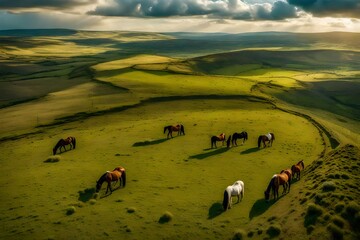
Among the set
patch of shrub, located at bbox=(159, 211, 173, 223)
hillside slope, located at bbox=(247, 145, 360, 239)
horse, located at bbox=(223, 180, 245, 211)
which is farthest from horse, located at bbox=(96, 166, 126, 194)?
hillside slope, located at bbox=(247, 145, 360, 239)

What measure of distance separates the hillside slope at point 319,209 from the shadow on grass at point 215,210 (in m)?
2.82

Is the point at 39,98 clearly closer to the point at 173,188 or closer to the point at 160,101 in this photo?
the point at 160,101

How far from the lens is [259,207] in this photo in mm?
28375

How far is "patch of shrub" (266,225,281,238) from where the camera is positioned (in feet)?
77.6

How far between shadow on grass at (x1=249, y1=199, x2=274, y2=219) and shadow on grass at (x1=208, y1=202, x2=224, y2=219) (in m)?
2.31

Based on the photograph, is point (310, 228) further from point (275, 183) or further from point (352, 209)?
point (275, 183)

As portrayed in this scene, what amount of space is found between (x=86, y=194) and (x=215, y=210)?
11.3 metres

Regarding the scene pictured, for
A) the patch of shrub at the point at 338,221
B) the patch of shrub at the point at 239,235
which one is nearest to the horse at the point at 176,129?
the patch of shrub at the point at 239,235

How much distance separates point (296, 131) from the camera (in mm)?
54719

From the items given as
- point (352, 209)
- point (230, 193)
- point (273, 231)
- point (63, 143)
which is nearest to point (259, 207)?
point (230, 193)

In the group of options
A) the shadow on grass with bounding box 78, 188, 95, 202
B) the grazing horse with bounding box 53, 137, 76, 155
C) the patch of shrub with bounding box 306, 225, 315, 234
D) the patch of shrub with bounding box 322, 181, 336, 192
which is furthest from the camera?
the grazing horse with bounding box 53, 137, 76, 155

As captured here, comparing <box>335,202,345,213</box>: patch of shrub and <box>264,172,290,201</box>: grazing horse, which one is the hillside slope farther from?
<box>264,172,290,201</box>: grazing horse

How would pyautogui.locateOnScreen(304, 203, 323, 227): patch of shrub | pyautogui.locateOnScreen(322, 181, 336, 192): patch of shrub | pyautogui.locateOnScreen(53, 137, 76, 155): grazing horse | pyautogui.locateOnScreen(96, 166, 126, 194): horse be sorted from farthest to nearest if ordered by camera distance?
pyautogui.locateOnScreen(53, 137, 76, 155): grazing horse → pyautogui.locateOnScreen(96, 166, 126, 194): horse → pyautogui.locateOnScreen(322, 181, 336, 192): patch of shrub → pyautogui.locateOnScreen(304, 203, 323, 227): patch of shrub

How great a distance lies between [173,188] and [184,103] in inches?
1809
